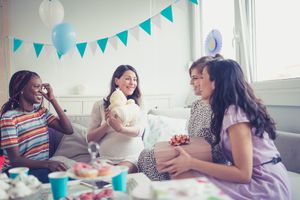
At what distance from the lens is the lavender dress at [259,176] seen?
109 cm

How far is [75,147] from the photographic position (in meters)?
2.03

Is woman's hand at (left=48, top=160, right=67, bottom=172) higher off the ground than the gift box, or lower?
lower

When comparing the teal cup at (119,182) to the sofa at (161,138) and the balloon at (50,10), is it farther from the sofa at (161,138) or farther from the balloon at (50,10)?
the balloon at (50,10)

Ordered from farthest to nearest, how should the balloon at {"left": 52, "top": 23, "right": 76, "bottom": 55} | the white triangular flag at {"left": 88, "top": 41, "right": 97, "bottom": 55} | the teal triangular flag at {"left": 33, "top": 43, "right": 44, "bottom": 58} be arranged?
the white triangular flag at {"left": 88, "top": 41, "right": 97, "bottom": 55} < the teal triangular flag at {"left": 33, "top": 43, "right": 44, "bottom": 58} < the balloon at {"left": 52, "top": 23, "right": 76, "bottom": 55}

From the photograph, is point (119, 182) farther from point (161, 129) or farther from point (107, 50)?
point (107, 50)

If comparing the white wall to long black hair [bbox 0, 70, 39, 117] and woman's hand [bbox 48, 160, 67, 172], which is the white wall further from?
woman's hand [bbox 48, 160, 67, 172]

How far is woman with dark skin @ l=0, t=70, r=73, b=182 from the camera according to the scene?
149cm

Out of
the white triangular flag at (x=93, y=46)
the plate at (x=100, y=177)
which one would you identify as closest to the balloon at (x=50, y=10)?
the white triangular flag at (x=93, y=46)

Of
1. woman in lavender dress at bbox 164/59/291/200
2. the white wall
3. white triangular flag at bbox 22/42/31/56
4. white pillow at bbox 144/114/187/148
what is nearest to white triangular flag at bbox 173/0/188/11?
the white wall

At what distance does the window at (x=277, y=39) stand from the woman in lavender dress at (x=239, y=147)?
1.10 m

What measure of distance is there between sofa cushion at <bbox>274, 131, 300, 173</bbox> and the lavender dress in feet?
1.55

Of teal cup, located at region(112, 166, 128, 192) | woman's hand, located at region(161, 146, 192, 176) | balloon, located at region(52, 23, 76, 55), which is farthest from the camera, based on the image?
balloon, located at region(52, 23, 76, 55)

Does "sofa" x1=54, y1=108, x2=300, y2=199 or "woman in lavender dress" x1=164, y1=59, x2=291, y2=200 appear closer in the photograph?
"woman in lavender dress" x1=164, y1=59, x2=291, y2=200

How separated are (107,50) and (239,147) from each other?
10.4ft
